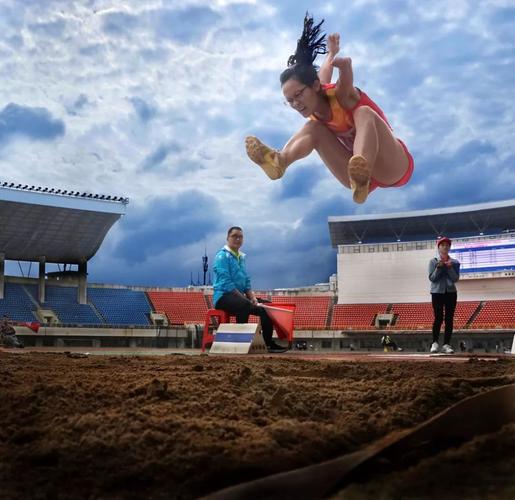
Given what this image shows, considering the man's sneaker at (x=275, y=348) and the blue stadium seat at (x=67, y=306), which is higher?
the blue stadium seat at (x=67, y=306)

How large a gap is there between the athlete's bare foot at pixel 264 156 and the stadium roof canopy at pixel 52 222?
83.3 feet

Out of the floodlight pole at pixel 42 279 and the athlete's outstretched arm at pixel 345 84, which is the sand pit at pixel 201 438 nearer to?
the athlete's outstretched arm at pixel 345 84

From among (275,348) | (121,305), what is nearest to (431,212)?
(121,305)

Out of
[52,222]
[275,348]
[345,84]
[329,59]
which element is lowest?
[275,348]

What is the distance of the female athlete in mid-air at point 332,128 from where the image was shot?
Answer: 6398 mm

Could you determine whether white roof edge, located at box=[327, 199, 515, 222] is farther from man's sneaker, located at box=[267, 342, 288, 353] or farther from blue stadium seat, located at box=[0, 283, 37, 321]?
man's sneaker, located at box=[267, 342, 288, 353]

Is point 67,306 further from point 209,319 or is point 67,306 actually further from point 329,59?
point 329,59

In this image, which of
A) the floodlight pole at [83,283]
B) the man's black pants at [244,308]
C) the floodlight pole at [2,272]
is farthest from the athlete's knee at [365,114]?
the floodlight pole at [83,283]

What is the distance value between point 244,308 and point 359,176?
3.94 m

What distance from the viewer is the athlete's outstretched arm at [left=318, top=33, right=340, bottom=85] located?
7238 mm

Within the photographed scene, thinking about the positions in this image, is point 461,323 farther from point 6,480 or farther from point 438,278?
point 6,480

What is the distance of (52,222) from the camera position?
102 feet

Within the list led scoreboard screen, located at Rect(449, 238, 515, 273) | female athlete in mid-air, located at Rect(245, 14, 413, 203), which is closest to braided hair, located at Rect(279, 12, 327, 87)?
female athlete in mid-air, located at Rect(245, 14, 413, 203)

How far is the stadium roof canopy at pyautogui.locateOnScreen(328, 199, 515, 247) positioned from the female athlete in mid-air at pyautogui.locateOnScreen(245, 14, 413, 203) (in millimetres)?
31336
